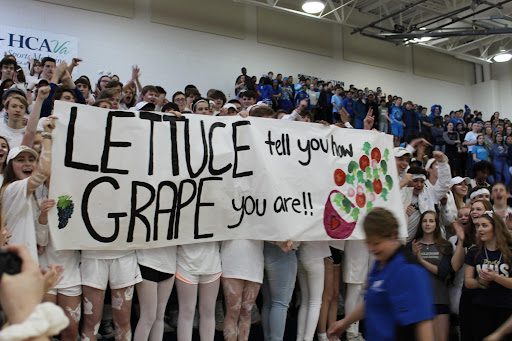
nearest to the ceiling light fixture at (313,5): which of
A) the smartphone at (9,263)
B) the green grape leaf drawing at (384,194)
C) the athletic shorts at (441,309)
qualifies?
the green grape leaf drawing at (384,194)

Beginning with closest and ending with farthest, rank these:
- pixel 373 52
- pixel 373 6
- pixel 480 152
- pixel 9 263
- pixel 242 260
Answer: pixel 9 263, pixel 242 260, pixel 480 152, pixel 373 6, pixel 373 52

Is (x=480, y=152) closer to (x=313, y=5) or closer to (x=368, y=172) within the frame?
(x=313, y=5)

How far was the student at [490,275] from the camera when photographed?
3879 millimetres

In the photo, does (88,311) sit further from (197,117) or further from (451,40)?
(451,40)

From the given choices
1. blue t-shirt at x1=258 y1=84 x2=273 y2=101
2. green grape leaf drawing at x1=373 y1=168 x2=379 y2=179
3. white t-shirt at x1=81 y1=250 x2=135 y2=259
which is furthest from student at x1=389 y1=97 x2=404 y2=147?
Result: white t-shirt at x1=81 y1=250 x2=135 y2=259

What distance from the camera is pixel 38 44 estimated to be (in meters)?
10.9

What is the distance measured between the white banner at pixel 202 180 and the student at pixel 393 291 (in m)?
1.59

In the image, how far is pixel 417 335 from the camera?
7.38 feet

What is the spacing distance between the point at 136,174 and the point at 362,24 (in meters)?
14.3

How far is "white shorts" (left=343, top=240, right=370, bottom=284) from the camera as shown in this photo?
4.60 m

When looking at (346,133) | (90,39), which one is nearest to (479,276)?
(346,133)

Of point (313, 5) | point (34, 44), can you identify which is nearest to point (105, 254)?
point (34, 44)

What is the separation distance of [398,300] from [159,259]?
1.88 metres

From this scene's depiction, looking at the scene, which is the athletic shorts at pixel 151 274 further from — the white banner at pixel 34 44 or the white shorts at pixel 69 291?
the white banner at pixel 34 44
